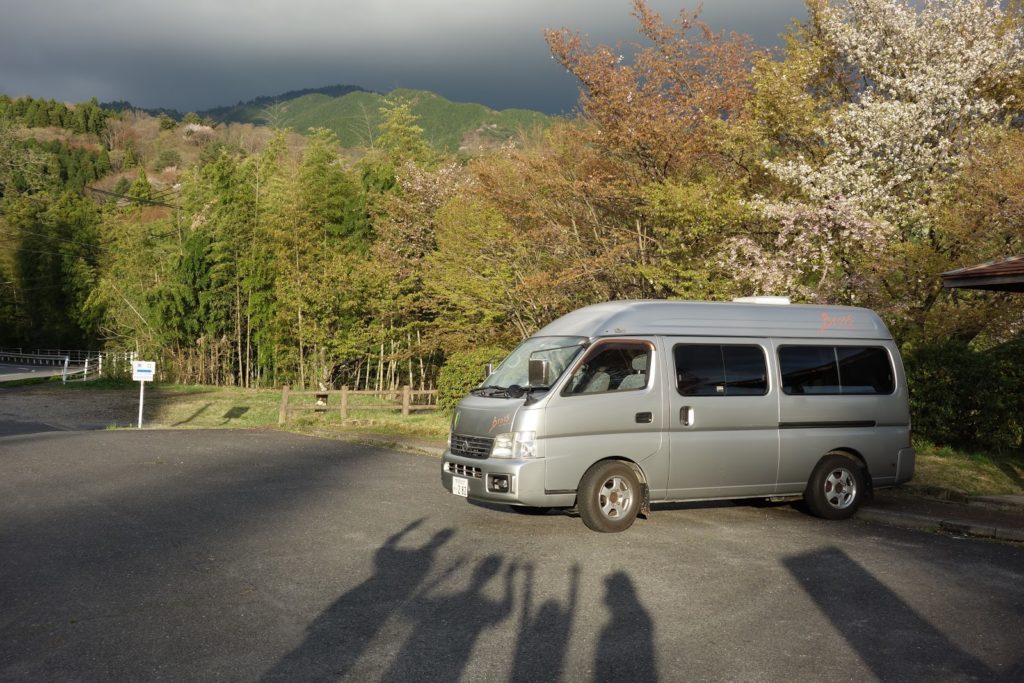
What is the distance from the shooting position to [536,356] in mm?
10023

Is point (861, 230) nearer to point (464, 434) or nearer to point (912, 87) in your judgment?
point (912, 87)

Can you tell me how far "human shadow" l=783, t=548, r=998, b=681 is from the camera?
511 cm

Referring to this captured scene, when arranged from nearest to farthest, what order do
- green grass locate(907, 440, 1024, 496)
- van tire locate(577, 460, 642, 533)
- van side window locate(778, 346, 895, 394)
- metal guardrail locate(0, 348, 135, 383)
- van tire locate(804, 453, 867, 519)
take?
van tire locate(577, 460, 642, 533), van tire locate(804, 453, 867, 519), van side window locate(778, 346, 895, 394), green grass locate(907, 440, 1024, 496), metal guardrail locate(0, 348, 135, 383)

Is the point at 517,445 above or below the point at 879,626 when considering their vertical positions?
above

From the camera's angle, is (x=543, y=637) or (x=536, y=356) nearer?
(x=543, y=637)

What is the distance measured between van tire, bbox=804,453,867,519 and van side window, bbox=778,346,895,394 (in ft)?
2.65

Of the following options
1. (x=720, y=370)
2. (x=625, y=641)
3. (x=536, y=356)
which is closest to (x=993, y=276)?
(x=720, y=370)

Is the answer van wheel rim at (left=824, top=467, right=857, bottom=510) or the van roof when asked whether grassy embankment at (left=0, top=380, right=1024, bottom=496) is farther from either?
the van roof

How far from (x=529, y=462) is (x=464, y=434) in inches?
41.0

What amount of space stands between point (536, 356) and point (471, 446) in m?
1.37

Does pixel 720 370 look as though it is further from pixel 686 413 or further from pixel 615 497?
pixel 615 497

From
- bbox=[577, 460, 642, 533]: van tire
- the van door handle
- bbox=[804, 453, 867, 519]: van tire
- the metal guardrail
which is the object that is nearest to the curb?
bbox=[804, 453, 867, 519]: van tire

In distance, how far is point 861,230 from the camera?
17969 millimetres

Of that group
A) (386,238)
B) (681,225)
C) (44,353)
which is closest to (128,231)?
(44,353)
